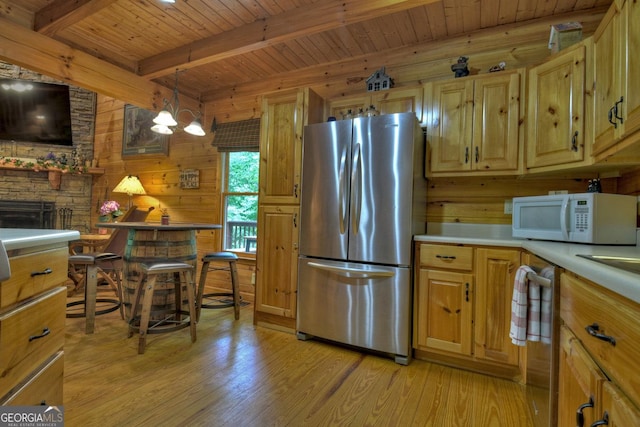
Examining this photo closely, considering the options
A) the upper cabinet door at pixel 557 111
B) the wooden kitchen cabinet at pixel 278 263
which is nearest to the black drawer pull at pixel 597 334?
the upper cabinet door at pixel 557 111

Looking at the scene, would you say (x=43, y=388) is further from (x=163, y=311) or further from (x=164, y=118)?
(x=164, y=118)

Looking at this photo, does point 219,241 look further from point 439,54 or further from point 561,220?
point 561,220

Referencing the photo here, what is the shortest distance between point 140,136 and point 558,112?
197 inches

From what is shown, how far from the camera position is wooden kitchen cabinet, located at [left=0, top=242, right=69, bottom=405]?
83cm

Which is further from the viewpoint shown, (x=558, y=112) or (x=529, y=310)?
(x=558, y=112)

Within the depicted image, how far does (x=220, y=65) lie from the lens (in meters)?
3.42

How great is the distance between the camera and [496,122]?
2.21 metres

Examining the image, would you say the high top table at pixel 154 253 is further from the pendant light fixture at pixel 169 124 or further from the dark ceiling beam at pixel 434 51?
the dark ceiling beam at pixel 434 51

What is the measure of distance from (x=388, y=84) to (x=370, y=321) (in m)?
1.99

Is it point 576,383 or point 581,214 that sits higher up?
point 581,214

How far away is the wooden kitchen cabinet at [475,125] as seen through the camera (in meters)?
2.17

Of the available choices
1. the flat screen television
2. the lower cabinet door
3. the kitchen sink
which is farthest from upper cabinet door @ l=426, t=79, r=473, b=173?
the flat screen television

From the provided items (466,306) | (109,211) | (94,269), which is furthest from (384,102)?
(109,211)

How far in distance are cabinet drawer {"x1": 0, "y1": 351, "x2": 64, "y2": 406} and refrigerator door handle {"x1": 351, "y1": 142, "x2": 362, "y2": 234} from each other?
68.2 inches
